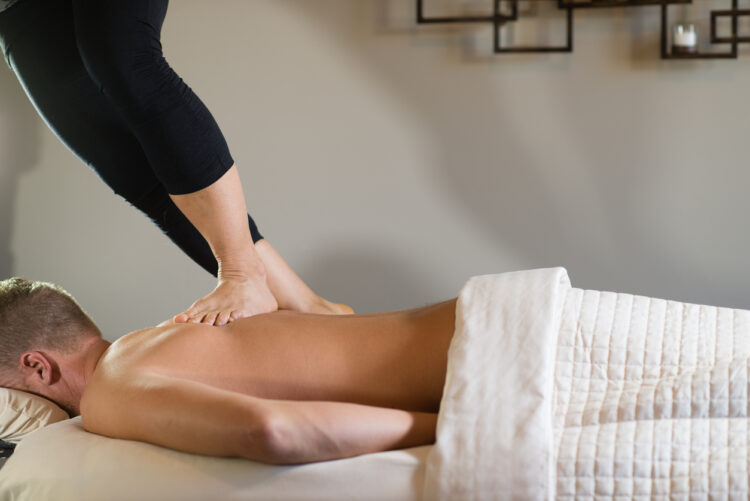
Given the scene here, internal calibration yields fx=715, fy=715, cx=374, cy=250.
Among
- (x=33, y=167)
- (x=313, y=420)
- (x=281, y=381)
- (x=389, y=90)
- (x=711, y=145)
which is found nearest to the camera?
(x=313, y=420)

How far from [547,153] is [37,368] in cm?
190

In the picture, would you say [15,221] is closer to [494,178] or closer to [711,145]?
[494,178]

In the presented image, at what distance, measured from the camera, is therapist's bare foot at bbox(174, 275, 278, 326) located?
1.48 m

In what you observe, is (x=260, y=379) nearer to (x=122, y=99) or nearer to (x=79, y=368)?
(x=79, y=368)

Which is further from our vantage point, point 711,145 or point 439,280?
point 439,280

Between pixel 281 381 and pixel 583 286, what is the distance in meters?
1.75

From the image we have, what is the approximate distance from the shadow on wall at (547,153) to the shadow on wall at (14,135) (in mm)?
1304

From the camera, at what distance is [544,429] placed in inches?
39.2

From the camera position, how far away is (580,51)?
2.62 meters

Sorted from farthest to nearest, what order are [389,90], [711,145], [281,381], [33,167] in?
[33,167]
[389,90]
[711,145]
[281,381]

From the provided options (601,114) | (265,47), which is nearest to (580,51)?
(601,114)

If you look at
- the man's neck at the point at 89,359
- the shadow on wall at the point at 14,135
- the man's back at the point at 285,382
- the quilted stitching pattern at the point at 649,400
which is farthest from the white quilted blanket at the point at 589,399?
the shadow on wall at the point at 14,135

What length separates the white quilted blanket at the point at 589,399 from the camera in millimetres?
954

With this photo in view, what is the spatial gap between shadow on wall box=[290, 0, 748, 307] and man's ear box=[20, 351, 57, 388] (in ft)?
5.47
